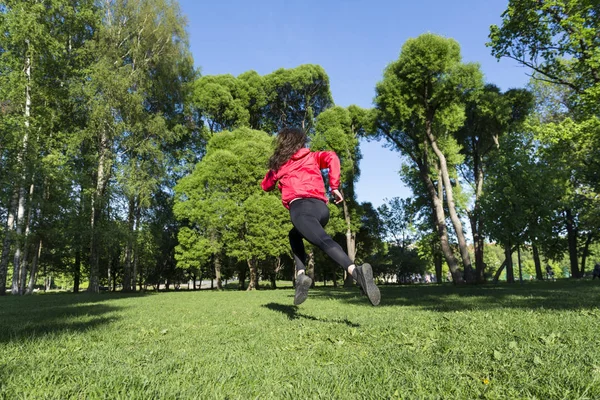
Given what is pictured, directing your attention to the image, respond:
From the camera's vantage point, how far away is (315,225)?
4449 mm

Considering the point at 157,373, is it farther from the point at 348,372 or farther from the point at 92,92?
the point at 92,92

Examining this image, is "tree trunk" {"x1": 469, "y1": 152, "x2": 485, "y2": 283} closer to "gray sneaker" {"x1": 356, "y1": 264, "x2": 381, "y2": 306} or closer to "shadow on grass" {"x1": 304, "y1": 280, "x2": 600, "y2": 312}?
"shadow on grass" {"x1": 304, "y1": 280, "x2": 600, "y2": 312}

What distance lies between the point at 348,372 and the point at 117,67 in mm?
27180

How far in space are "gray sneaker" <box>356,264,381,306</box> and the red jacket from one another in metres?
1.03

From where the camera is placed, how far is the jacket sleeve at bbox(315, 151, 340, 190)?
4719 mm

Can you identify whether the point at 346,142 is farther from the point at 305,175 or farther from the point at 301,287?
the point at 301,287

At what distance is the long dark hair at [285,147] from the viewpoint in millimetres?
4957

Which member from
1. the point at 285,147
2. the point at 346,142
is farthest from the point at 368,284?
the point at 346,142

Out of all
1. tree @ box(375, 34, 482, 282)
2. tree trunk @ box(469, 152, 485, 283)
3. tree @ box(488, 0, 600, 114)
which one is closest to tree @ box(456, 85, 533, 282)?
tree trunk @ box(469, 152, 485, 283)

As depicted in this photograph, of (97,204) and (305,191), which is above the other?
(97,204)

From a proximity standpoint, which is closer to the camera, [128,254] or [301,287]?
[301,287]

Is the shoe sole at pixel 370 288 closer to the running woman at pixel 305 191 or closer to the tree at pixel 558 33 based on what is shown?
the running woman at pixel 305 191

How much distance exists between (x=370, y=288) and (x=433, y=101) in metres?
20.7

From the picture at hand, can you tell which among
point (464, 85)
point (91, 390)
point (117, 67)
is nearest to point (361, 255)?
point (464, 85)
